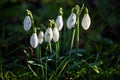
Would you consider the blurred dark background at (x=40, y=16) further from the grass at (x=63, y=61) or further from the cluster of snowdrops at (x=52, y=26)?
the cluster of snowdrops at (x=52, y=26)

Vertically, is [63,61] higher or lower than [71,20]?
lower

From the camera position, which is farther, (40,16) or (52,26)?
(40,16)

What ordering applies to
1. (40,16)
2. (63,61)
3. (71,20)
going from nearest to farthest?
1. (71,20)
2. (63,61)
3. (40,16)

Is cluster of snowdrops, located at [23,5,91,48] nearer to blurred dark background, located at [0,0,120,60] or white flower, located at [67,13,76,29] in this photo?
white flower, located at [67,13,76,29]

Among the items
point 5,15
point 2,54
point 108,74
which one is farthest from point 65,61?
point 5,15

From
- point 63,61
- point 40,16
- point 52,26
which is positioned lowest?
point 63,61

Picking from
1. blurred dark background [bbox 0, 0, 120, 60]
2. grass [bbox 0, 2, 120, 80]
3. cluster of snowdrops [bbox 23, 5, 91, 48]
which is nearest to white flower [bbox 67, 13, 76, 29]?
cluster of snowdrops [bbox 23, 5, 91, 48]

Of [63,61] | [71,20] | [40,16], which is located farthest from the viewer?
[40,16]

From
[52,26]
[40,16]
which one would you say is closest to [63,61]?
[52,26]

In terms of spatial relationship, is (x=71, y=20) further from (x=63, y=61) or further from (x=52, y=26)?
(x=63, y=61)

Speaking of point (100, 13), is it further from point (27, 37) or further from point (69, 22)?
point (69, 22)

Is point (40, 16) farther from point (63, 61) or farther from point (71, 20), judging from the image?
point (71, 20)
